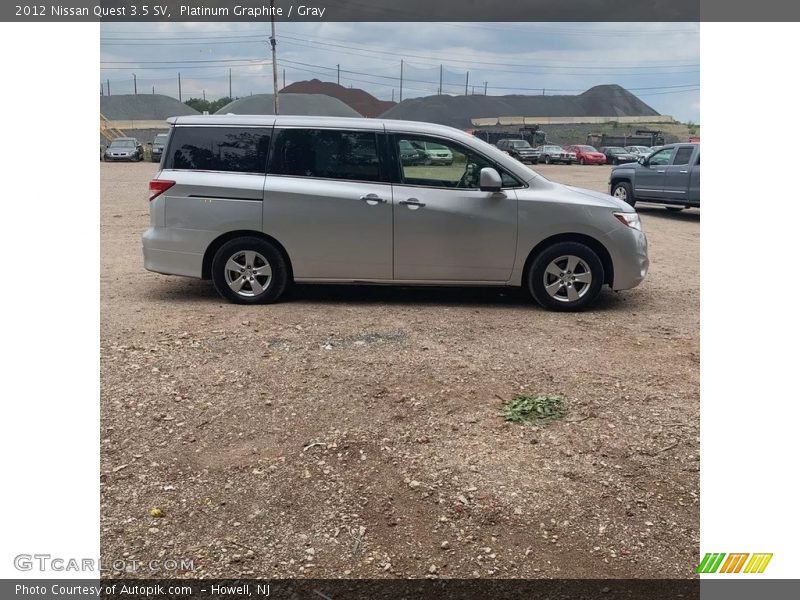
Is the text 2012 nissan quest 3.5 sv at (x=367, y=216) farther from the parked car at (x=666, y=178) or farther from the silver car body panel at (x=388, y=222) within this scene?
the parked car at (x=666, y=178)

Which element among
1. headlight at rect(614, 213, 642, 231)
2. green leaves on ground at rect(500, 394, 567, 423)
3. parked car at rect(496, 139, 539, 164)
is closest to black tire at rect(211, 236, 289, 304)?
green leaves on ground at rect(500, 394, 567, 423)

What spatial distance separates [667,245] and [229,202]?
763 cm

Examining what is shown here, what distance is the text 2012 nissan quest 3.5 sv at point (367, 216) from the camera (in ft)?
22.4

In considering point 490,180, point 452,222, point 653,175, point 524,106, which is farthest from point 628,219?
point 524,106

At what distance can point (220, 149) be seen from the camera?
706 centimetres

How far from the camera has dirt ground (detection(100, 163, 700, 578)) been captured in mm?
3090

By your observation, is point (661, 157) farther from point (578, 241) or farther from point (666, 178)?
point (578, 241)

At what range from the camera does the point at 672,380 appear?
5031 mm

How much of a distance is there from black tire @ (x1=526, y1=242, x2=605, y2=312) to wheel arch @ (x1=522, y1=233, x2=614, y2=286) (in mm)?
45

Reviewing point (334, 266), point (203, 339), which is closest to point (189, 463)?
point (203, 339)

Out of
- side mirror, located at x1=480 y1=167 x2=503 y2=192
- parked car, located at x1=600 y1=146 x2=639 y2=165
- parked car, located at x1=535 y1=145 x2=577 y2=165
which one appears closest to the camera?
side mirror, located at x1=480 y1=167 x2=503 y2=192

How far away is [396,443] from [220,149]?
4.20 m

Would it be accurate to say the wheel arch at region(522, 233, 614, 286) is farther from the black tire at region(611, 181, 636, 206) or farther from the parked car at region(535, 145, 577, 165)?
the parked car at region(535, 145, 577, 165)

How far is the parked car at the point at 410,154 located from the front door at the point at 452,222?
1cm
